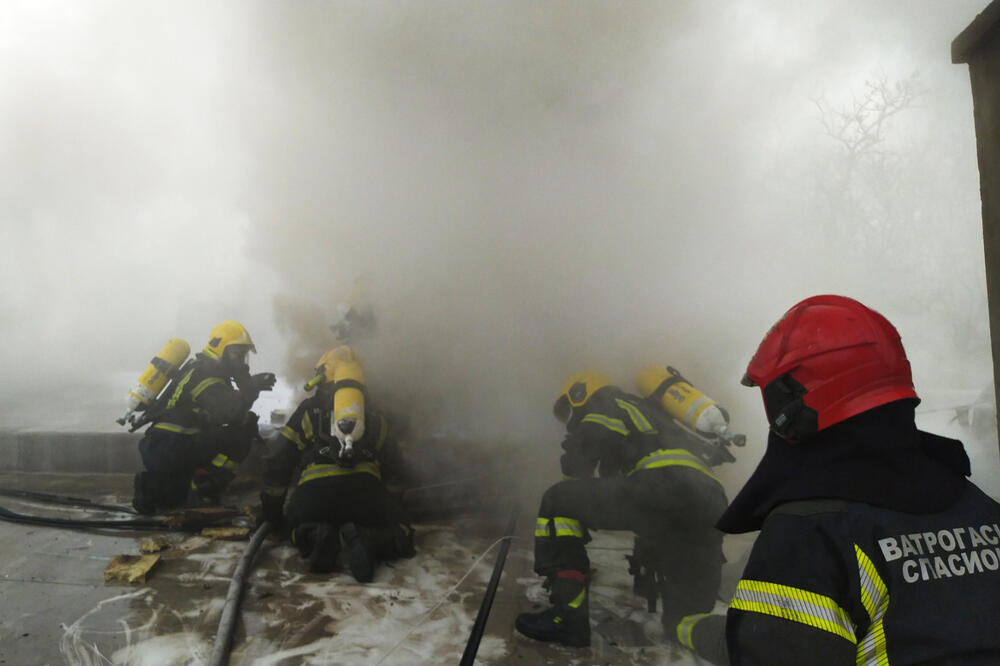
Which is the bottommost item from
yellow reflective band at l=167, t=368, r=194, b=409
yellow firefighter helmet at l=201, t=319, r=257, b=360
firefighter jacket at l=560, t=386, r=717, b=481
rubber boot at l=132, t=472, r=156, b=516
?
rubber boot at l=132, t=472, r=156, b=516

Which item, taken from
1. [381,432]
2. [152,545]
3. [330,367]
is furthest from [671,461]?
[152,545]

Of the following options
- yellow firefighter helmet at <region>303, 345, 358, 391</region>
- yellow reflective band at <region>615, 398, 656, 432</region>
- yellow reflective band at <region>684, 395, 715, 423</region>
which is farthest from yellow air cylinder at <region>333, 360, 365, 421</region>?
yellow reflective band at <region>684, 395, 715, 423</region>

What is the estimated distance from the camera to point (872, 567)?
1124 mm

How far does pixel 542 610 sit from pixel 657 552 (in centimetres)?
67

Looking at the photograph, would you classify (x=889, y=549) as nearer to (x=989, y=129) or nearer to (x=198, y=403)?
(x=989, y=129)

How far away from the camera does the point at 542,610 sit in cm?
Result: 315

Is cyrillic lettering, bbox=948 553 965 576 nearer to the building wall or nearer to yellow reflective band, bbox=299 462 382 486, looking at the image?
the building wall

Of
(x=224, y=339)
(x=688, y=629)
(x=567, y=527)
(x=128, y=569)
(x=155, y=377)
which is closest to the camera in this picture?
(x=688, y=629)

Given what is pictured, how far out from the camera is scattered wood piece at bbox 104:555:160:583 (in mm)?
3361

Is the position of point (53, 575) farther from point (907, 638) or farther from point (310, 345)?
point (907, 638)

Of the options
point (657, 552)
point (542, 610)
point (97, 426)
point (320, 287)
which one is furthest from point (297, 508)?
point (97, 426)

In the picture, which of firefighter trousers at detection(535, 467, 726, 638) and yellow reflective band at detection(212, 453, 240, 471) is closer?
firefighter trousers at detection(535, 467, 726, 638)

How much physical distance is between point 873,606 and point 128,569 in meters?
3.70

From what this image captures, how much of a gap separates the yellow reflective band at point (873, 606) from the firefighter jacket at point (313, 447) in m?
3.08
